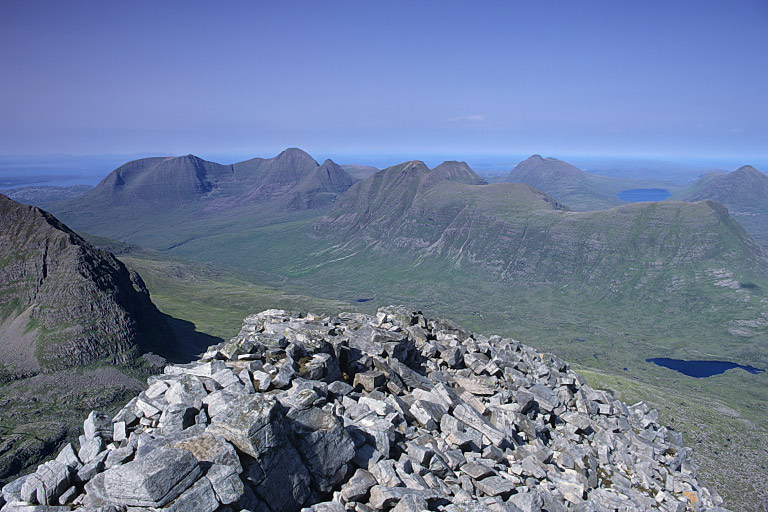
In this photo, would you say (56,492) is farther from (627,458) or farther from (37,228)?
(37,228)

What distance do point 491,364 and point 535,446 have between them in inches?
425

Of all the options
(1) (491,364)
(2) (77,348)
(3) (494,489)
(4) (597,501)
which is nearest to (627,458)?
(4) (597,501)

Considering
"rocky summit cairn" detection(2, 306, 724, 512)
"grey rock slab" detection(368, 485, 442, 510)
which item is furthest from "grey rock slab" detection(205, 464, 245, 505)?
"grey rock slab" detection(368, 485, 442, 510)

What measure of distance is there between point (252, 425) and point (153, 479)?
395 cm

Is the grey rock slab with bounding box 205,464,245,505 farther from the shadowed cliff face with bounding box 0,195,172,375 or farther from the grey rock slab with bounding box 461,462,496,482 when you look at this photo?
the shadowed cliff face with bounding box 0,195,172,375

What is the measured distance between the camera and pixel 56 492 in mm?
17000

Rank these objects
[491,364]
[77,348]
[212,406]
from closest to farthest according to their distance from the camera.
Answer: [212,406] → [491,364] → [77,348]

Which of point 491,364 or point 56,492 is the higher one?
point 56,492

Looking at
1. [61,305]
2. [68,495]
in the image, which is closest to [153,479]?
[68,495]

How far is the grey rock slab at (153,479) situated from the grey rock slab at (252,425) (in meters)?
1.99

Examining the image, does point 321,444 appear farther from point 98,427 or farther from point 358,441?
point 98,427

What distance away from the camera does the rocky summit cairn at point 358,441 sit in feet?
55.4

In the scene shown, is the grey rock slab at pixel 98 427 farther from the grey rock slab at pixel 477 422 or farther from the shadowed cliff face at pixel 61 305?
the shadowed cliff face at pixel 61 305

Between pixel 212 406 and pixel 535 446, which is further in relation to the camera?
pixel 535 446
